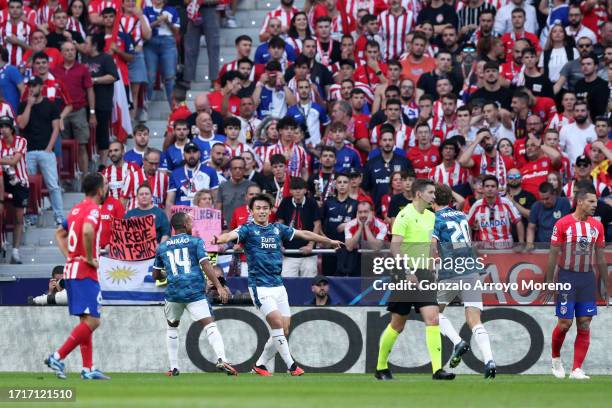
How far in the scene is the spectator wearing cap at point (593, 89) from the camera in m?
22.4

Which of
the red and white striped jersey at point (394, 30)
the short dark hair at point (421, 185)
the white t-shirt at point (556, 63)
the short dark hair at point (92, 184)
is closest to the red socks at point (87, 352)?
the short dark hair at point (92, 184)

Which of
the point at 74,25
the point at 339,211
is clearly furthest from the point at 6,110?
the point at 339,211

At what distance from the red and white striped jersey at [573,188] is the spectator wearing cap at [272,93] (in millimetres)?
4889

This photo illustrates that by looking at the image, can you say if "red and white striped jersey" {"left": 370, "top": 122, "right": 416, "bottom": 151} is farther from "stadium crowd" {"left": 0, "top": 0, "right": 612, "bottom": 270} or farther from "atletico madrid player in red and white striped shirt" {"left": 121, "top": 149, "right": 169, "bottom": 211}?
"atletico madrid player in red and white striped shirt" {"left": 121, "top": 149, "right": 169, "bottom": 211}

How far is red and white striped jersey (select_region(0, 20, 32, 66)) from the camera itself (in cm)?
2462

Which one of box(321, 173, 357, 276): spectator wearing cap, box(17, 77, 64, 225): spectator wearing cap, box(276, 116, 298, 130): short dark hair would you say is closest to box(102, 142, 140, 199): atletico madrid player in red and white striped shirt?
box(17, 77, 64, 225): spectator wearing cap

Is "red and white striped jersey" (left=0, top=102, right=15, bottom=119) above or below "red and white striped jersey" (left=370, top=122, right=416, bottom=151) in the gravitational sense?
above

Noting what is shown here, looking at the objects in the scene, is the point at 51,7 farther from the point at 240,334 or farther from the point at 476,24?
the point at 240,334

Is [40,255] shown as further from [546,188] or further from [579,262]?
[579,262]

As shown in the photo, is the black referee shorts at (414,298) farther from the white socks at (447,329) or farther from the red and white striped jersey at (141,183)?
the red and white striped jersey at (141,183)

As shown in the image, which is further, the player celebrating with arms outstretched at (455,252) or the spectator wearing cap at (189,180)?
the spectator wearing cap at (189,180)

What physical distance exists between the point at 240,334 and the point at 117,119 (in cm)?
708

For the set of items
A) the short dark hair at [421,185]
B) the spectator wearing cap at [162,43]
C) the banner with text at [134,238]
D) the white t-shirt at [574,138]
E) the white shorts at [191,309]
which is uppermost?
the spectator wearing cap at [162,43]

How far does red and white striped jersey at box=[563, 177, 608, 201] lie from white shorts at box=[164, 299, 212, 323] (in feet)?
21.4
